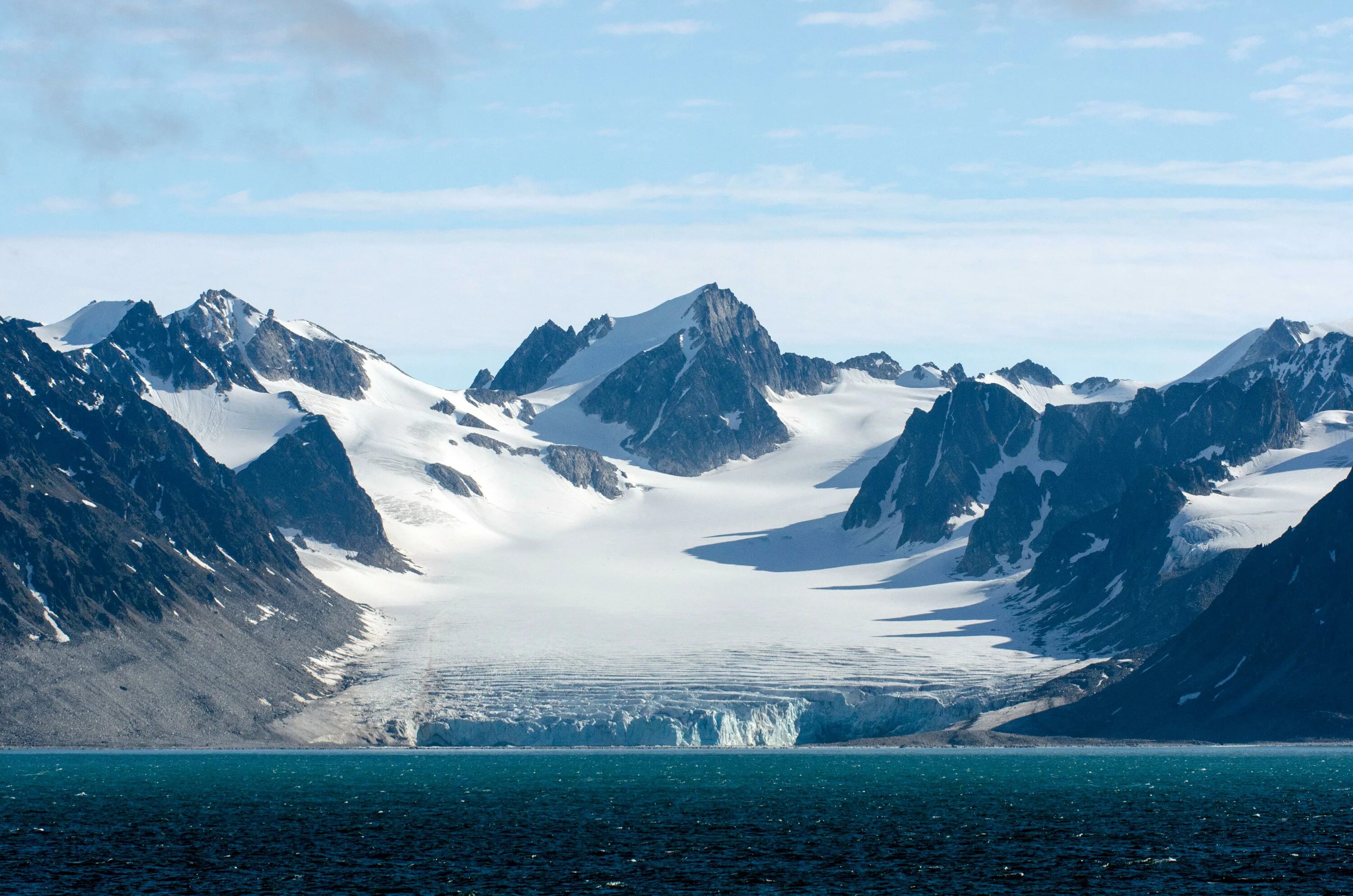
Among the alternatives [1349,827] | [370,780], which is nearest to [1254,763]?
[1349,827]

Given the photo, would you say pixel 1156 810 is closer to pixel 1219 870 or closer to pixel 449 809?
pixel 1219 870

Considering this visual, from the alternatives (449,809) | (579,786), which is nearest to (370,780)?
(579,786)

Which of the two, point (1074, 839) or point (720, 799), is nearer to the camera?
point (1074, 839)

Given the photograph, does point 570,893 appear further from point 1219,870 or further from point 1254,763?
point 1254,763

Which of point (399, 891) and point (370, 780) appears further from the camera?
point (370, 780)

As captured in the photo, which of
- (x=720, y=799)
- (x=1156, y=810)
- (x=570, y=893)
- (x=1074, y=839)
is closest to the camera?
(x=570, y=893)

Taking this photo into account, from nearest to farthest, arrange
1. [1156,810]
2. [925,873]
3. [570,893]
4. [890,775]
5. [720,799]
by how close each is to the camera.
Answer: [570,893] → [925,873] → [1156,810] → [720,799] → [890,775]
